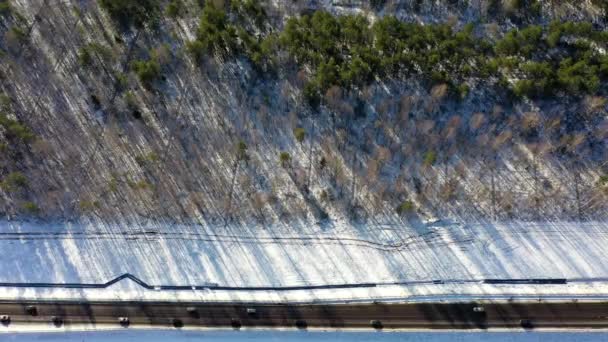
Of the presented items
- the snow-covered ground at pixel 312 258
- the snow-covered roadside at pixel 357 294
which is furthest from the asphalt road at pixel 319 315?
the snow-covered ground at pixel 312 258

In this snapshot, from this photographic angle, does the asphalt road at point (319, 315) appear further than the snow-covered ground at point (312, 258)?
No

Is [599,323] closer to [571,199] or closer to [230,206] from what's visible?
[571,199]

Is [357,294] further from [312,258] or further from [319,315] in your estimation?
[312,258]

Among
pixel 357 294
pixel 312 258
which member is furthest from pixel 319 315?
pixel 312 258

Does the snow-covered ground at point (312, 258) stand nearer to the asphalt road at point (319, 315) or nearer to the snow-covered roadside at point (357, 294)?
the snow-covered roadside at point (357, 294)

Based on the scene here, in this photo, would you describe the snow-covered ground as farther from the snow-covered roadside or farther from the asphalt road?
the asphalt road

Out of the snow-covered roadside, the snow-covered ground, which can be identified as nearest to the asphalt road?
the snow-covered roadside
